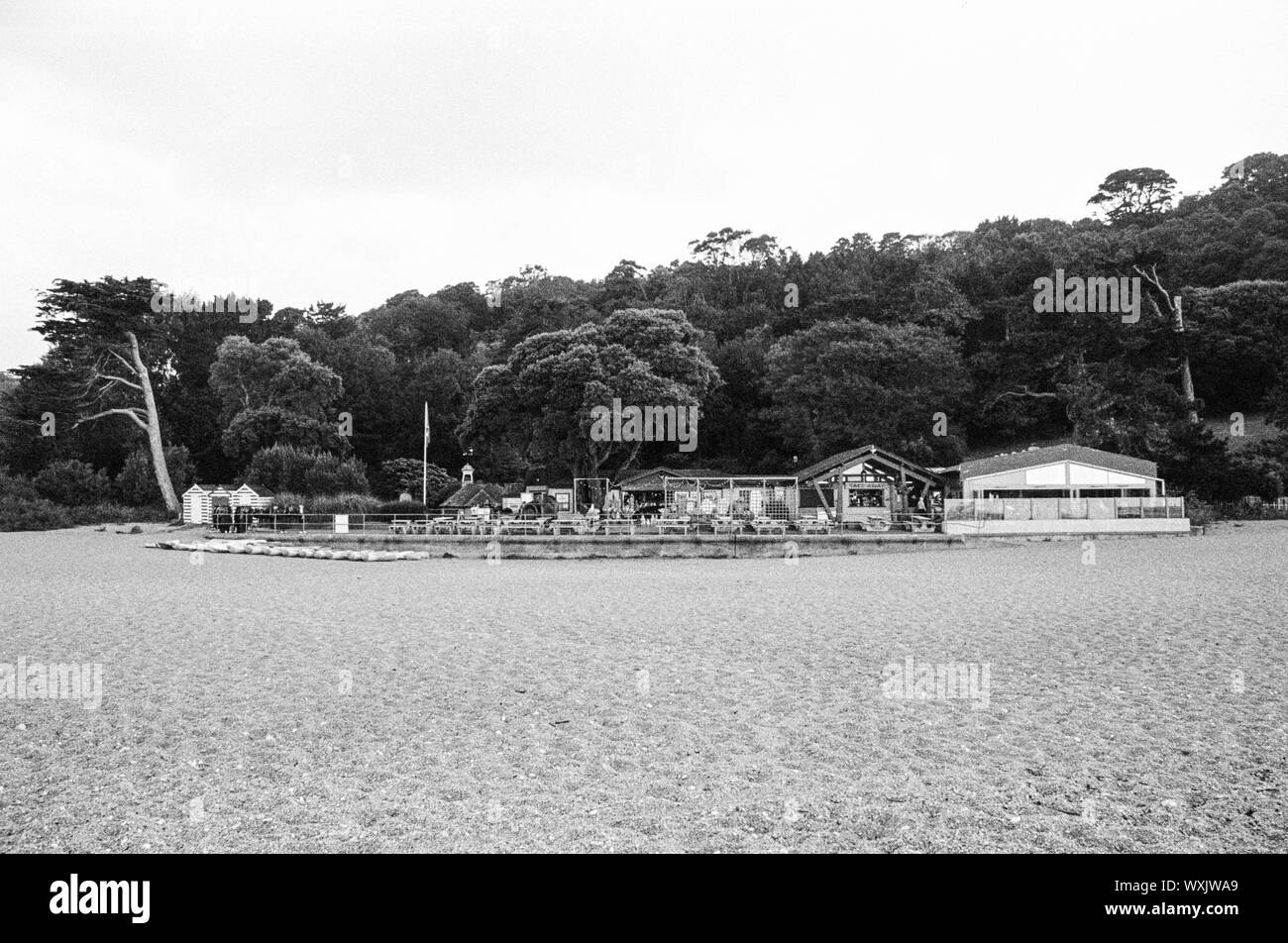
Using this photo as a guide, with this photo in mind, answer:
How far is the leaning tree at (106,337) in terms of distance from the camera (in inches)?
1930

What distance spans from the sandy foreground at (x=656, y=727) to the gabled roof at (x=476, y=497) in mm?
27442

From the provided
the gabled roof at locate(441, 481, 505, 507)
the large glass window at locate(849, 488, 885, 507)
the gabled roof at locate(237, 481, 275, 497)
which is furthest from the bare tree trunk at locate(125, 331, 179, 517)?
the large glass window at locate(849, 488, 885, 507)

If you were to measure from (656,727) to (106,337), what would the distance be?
53713 millimetres

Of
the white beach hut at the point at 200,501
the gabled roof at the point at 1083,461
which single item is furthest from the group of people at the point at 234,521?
the gabled roof at the point at 1083,461

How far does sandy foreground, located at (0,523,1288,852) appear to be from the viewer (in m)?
5.24

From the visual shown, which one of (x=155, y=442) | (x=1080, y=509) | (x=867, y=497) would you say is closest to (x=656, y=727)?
(x=1080, y=509)

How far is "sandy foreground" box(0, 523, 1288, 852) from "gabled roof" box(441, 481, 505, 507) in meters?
27.4

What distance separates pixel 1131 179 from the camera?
252ft

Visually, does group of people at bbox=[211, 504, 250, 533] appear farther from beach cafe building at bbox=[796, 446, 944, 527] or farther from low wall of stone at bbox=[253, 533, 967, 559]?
beach cafe building at bbox=[796, 446, 944, 527]

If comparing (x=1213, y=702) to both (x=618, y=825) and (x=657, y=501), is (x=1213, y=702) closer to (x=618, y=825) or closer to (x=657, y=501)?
(x=618, y=825)

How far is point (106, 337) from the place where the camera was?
50.9 metres

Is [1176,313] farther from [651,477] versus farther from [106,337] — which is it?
[106,337]

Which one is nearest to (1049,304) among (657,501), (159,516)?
(657,501)
